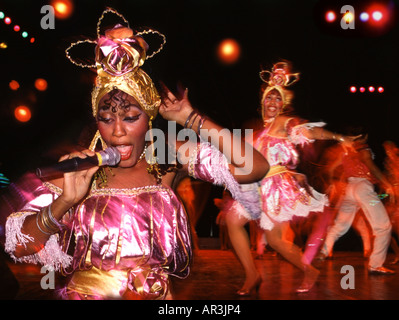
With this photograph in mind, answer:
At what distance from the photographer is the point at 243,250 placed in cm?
453

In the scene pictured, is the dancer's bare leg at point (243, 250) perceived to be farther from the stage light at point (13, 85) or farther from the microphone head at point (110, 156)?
the stage light at point (13, 85)

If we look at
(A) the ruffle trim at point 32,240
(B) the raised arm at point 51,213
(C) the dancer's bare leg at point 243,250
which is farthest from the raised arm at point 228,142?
(C) the dancer's bare leg at point 243,250

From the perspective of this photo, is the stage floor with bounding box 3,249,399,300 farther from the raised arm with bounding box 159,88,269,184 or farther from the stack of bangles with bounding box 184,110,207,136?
the stack of bangles with bounding box 184,110,207,136

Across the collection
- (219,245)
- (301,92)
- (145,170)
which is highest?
(301,92)

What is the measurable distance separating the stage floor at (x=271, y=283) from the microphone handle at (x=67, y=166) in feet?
6.96

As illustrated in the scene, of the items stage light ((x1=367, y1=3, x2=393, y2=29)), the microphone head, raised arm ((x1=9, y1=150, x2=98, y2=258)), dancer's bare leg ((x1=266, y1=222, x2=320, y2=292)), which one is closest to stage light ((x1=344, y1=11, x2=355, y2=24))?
stage light ((x1=367, y1=3, x2=393, y2=29))

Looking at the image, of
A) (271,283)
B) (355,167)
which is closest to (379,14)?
(355,167)

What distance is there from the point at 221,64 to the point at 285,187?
480 cm

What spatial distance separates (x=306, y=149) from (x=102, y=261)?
25.4 ft

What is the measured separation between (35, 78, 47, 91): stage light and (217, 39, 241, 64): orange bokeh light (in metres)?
3.44

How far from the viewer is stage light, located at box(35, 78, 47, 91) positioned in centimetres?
725

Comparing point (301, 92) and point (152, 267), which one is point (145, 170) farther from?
point (301, 92)

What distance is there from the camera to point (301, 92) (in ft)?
33.2
